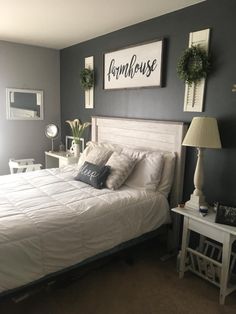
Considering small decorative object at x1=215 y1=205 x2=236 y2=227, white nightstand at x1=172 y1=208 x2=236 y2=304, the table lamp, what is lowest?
white nightstand at x1=172 y1=208 x2=236 y2=304

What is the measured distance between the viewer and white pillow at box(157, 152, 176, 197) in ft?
8.25

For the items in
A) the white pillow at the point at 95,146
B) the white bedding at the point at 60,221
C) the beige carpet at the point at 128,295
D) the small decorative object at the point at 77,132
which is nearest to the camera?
the white bedding at the point at 60,221

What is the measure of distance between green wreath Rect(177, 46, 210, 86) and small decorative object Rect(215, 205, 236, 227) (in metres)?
1.19

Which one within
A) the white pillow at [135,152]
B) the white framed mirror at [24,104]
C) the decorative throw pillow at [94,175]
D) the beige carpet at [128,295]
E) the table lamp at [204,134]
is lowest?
the beige carpet at [128,295]

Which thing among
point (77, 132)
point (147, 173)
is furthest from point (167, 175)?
point (77, 132)

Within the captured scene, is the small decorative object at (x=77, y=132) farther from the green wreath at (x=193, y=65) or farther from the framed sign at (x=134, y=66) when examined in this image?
the green wreath at (x=193, y=65)

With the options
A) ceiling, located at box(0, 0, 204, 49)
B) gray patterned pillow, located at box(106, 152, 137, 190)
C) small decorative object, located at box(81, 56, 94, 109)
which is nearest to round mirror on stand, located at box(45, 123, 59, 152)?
small decorative object, located at box(81, 56, 94, 109)

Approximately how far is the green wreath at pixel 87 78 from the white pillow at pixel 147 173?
1.58 meters

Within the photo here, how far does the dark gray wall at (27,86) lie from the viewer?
3.84 metres

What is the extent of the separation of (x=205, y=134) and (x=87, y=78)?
7.05 ft

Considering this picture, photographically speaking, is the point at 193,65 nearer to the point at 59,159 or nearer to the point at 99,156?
the point at 99,156

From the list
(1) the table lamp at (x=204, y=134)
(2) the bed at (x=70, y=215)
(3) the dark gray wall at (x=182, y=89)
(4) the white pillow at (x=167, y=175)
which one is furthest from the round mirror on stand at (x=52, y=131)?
(1) the table lamp at (x=204, y=134)

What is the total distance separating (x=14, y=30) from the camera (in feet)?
10.6

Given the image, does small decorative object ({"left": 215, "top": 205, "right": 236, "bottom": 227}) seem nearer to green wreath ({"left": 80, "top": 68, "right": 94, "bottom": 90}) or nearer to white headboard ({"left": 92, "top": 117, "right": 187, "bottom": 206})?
white headboard ({"left": 92, "top": 117, "right": 187, "bottom": 206})
